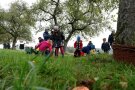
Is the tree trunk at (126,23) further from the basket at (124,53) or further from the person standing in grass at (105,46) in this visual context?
the person standing in grass at (105,46)

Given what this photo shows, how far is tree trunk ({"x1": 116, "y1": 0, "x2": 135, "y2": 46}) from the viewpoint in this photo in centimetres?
947

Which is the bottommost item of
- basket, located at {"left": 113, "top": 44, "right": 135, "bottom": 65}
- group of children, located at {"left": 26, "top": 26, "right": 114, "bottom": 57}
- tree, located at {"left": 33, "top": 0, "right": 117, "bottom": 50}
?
basket, located at {"left": 113, "top": 44, "right": 135, "bottom": 65}

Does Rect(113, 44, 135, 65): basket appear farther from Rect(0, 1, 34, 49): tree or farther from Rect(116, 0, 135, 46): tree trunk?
Rect(0, 1, 34, 49): tree

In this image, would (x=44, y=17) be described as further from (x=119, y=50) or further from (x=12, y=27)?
(x=119, y=50)

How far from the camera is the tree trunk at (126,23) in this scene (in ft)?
31.1

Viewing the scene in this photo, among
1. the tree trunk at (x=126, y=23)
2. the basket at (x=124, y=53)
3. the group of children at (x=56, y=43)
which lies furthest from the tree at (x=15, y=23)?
the basket at (x=124, y=53)

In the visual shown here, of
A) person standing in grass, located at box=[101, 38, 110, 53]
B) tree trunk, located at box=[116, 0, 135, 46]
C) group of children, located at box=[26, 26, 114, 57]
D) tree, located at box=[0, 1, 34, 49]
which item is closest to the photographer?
tree trunk, located at box=[116, 0, 135, 46]

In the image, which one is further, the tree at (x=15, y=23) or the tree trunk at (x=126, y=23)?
the tree at (x=15, y=23)

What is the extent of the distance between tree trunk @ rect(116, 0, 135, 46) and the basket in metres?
0.53

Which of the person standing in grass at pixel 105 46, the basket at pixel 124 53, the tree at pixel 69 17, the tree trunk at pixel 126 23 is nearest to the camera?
the basket at pixel 124 53

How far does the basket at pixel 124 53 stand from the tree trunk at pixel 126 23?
53cm

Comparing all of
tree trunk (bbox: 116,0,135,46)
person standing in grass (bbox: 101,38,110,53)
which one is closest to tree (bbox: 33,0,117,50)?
person standing in grass (bbox: 101,38,110,53)

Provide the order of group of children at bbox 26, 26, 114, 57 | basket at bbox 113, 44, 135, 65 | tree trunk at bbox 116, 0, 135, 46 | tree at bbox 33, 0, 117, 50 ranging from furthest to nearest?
tree at bbox 33, 0, 117, 50 → group of children at bbox 26, 26, 114, 57 → tree trunk at bbox 116, 0, 135, 46 → basket at bbox 113, 44, 135, 65

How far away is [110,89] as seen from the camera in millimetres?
3641
